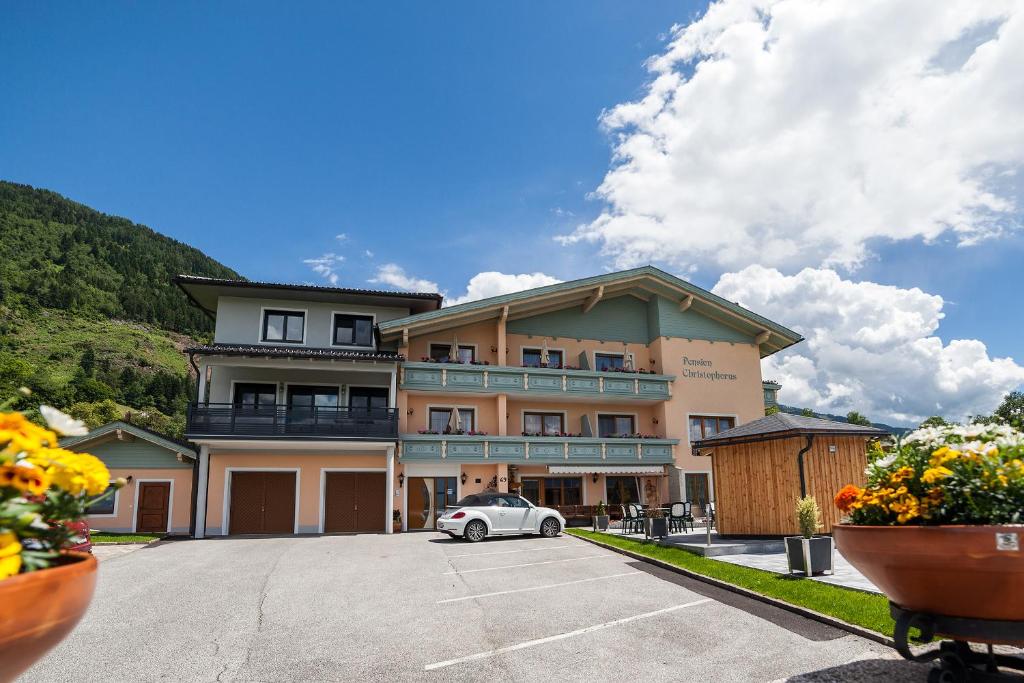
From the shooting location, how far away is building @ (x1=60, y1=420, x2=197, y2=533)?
77.6 ft

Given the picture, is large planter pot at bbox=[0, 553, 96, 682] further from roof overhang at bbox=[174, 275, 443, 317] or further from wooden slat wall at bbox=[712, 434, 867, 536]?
roof overhang at bbox=[174, 275, 443, 317]

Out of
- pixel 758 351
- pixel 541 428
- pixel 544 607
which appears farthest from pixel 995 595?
pixel 758 351

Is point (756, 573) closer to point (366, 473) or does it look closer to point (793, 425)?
point (793, 425)

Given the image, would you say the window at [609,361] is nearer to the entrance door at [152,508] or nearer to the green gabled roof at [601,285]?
the green gabled roof at [601,285]

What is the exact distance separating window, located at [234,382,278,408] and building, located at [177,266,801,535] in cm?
5

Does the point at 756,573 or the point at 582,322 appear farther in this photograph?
the point at 582,322

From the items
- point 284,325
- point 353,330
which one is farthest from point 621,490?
point 284,325

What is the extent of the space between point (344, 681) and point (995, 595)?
536cm

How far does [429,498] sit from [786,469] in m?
14.4

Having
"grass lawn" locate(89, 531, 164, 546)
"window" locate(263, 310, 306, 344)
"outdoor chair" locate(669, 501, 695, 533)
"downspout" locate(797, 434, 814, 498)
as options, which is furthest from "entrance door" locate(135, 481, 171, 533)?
"downspout" locate(797, 434, 814, 498)

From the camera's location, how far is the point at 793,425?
15.9 metres

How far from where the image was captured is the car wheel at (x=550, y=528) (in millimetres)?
20516

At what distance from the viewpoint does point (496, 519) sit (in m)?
19.6

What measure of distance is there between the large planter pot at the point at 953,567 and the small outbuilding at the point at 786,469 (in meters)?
11.5
